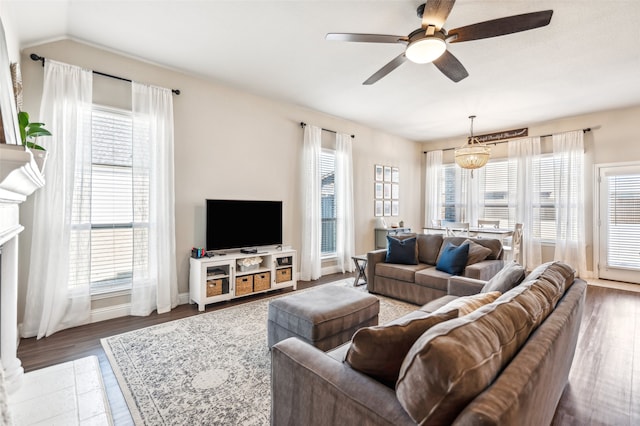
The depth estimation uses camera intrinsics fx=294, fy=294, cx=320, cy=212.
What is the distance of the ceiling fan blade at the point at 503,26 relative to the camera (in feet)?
6.57

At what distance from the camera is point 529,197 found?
18.9 feet

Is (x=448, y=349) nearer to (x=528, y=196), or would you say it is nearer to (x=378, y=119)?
(x=378, y=119)

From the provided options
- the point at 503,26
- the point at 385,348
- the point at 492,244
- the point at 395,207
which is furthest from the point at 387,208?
the point at 385,348

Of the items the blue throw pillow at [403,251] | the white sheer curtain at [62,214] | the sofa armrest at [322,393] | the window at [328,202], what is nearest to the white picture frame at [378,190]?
the window at [328,202]

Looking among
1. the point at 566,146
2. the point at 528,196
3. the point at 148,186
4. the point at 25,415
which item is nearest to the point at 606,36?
the point at 566,146

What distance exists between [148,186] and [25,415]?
222 cm

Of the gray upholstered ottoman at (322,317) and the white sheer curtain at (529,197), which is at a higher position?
the white sheer curtain at (529,197)

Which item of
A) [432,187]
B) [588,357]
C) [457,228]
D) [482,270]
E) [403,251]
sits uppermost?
[432,187]

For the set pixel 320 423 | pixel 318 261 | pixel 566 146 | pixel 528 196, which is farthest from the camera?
pixel 528 196

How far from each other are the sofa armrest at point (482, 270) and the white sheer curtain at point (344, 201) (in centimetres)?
238

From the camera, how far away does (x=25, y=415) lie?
1.76 m

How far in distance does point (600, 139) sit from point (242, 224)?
622cm

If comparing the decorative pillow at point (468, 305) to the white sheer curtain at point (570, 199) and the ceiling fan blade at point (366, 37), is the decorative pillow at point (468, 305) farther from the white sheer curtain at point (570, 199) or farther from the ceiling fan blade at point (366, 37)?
the white sheer curtain at point (570, 199)

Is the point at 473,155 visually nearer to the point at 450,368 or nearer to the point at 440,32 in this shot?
the point at 440,32
